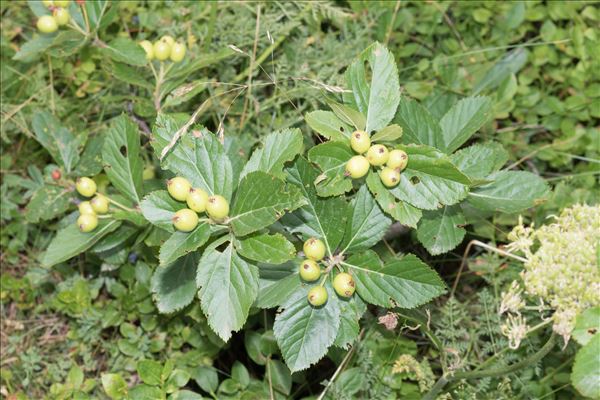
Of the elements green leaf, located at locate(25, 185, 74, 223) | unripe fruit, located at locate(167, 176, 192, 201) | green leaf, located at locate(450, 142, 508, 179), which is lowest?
green leaf, located at locate(25, 185, 74, 223)

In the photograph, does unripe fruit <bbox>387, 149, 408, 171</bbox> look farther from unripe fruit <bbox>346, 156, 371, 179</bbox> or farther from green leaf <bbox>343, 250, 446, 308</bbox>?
green leaf <bbox>343, 250, 446, 308</bbox>

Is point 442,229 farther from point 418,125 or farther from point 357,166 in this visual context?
point 357,166

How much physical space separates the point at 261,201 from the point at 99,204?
873 mm

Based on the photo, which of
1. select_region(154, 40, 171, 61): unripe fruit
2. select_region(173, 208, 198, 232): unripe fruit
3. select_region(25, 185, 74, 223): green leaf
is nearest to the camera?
select_region(173, 208, 198, 232): unripe fruit

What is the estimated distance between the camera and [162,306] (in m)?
2.64

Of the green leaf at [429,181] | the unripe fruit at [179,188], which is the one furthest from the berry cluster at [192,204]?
the green leaf at [429,181]

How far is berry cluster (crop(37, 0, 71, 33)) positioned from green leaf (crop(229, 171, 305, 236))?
150 centimetres

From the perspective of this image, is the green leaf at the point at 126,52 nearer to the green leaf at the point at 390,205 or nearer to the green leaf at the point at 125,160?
the green leaf at the point at 125,160

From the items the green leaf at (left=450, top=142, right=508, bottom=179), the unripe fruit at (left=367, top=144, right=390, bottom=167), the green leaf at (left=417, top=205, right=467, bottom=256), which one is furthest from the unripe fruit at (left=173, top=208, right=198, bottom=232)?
the green leaf at (left=450, top=142, right=508, bottom=179)

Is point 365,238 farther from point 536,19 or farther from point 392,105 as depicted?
point 536,19

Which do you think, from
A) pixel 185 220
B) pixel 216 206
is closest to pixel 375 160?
pixel 216 206

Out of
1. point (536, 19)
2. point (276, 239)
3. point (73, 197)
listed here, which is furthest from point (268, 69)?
point (276, 239)

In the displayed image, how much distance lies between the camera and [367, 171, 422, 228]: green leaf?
232 cm

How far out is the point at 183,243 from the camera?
2.11 meters
